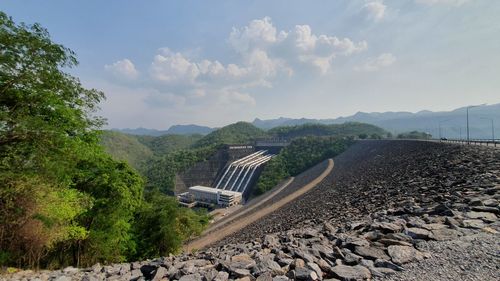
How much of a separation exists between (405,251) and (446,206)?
4.38 metres

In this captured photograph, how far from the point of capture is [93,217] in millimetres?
13906

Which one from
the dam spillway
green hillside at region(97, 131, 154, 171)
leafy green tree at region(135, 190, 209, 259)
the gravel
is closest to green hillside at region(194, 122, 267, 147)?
green hillside at region(97, 131, 154, 171)

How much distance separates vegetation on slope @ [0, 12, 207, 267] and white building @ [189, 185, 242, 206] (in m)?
50.4

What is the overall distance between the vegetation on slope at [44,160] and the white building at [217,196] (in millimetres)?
50426

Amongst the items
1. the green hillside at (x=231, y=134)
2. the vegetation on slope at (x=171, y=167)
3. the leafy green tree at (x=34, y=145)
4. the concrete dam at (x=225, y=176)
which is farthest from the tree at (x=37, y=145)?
the green hillside at (x=231, y=134)

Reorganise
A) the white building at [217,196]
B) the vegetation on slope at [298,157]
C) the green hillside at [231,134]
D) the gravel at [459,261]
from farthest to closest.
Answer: the green hillside at [231,134], the vegetation on slope at [298,157], the white building at [217,196], the gravel at [459,261]

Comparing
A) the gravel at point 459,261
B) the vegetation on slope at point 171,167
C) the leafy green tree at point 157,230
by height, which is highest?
the gravel at point 459,261

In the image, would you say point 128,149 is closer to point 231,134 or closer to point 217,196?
point 231,134

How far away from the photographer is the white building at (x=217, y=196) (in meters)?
63.9

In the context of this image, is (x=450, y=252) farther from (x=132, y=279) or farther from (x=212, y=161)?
(x=212, y=161)

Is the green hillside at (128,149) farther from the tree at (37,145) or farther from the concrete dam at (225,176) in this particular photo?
the tree at (37,145)

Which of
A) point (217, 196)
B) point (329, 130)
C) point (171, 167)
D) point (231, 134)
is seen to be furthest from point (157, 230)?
point (231, 134)

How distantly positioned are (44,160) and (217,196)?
5832 cm

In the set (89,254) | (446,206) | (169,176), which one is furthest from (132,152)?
(446,206)
